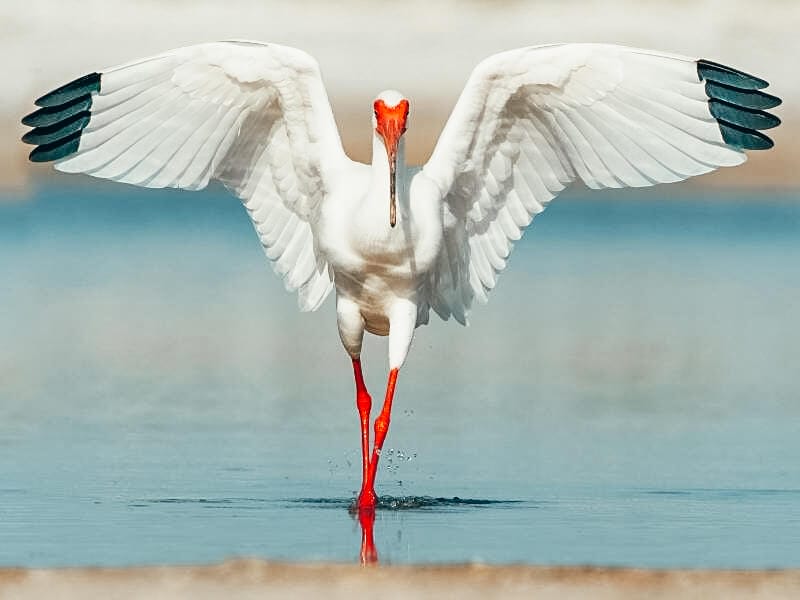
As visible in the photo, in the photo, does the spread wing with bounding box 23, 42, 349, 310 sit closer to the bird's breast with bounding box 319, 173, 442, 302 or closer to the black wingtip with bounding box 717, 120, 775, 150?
the bird's breast with bounding box 319, 173, 442, 302

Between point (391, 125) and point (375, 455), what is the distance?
1.82 m

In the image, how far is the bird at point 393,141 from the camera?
12.1 metres

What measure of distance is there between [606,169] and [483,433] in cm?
195

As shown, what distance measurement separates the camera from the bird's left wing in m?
12.2

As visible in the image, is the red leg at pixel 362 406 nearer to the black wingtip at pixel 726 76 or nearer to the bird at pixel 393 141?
the bird at pixel 393 141

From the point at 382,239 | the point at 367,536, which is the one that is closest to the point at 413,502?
the point at 367,536

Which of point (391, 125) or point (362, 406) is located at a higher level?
point (391, 125)

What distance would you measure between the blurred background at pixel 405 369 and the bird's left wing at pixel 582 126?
160cm

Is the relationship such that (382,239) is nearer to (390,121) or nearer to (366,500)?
(390,121)

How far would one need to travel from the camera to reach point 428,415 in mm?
14312

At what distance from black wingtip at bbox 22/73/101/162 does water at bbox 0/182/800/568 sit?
5.79 ft

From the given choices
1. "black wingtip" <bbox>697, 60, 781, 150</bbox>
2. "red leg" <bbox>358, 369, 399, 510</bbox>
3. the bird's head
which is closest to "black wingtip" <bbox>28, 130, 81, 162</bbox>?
the bird's head

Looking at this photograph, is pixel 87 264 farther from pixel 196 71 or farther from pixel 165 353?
pixel 196 71

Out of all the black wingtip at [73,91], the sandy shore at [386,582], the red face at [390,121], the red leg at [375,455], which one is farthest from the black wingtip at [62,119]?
the sandy shore at [386,582]
